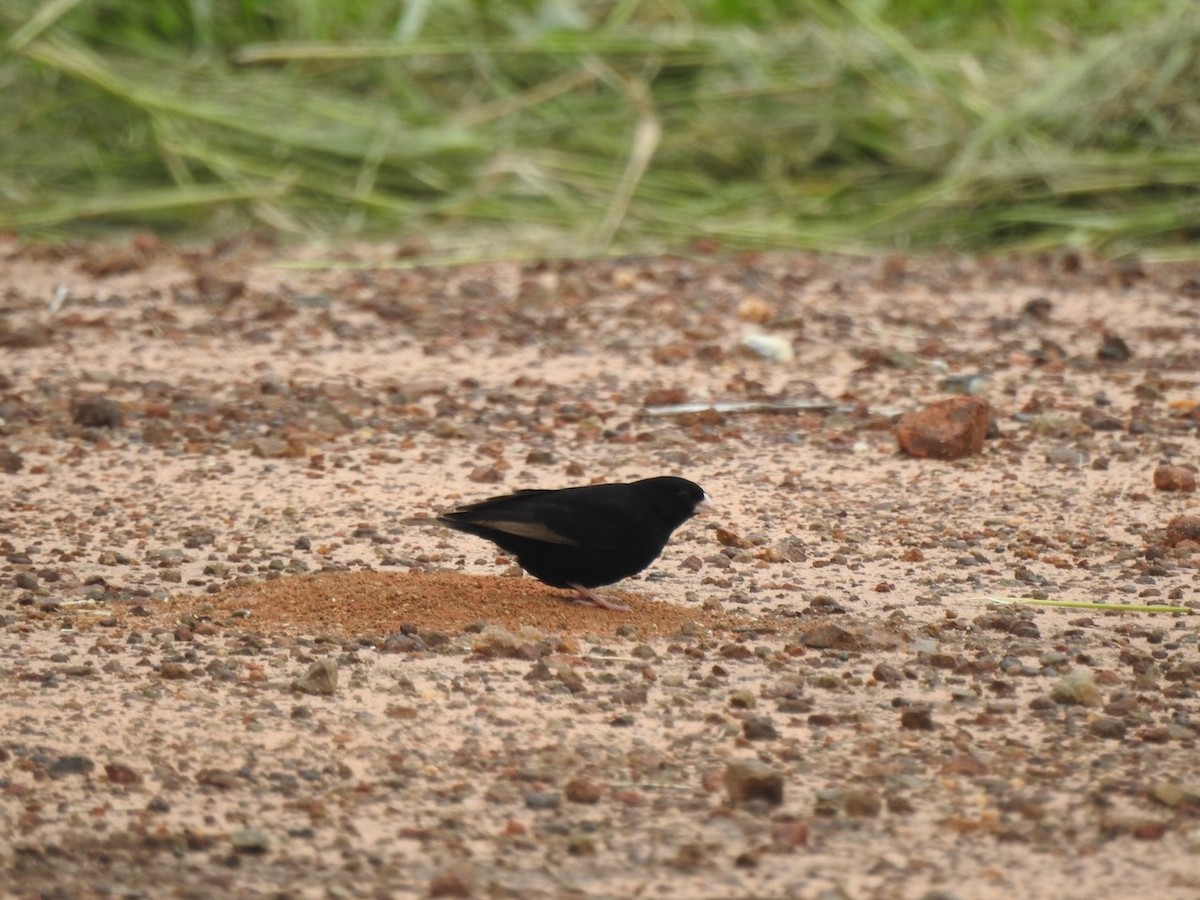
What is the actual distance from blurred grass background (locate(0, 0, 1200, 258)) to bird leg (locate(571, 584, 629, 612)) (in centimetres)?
477

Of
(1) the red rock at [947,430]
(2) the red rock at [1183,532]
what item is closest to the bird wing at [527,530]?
(2) the red rock at [1183,532]

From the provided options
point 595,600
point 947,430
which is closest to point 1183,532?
point 947,430

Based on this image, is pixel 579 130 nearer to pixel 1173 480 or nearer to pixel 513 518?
pixel 1173 480

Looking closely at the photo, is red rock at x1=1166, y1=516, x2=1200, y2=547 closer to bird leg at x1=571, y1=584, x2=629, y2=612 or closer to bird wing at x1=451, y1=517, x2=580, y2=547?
bird leg at x1=571, y1=584, x2=629, y2=612

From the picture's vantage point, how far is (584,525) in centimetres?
398

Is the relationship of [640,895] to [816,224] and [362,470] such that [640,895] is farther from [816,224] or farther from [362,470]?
[816,224]

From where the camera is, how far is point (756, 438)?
575 centimetres

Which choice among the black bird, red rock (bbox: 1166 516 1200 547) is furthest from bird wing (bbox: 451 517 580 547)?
red rock (bbox: 1166 516 1200 547)

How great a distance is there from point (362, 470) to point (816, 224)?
4691 mm

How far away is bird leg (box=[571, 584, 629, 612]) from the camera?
13.5ft

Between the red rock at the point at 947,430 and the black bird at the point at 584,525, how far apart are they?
1520 mm

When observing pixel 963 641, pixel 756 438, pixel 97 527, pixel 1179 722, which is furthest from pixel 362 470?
pixel 1179 722

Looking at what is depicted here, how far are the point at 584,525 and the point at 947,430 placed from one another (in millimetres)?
1795

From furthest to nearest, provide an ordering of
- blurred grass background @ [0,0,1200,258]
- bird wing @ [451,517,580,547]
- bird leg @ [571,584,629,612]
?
blurred grass background @ [0,0,1200,258] < bird leg @ [571,584,629,612] < bird wing @ [451,517,580,547]
